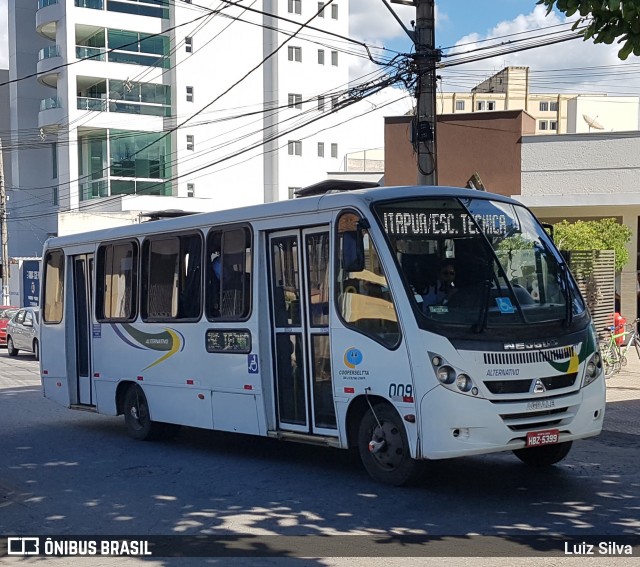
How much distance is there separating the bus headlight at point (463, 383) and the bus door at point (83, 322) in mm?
7203

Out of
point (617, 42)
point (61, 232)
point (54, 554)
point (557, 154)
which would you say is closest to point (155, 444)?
point (54, 554)

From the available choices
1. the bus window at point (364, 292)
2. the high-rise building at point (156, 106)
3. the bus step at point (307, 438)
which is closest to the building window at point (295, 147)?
the high-rise building at point (156, 106)

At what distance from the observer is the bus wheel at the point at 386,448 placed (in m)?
8.40

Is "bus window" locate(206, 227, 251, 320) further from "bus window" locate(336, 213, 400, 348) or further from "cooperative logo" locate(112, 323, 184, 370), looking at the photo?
"bus window" locate(336, 213, 400, 348)

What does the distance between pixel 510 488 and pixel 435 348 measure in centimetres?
166

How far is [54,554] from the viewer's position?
6945 mm

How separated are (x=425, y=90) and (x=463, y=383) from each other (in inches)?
317

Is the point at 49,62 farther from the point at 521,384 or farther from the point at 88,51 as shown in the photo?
the point at 521,384

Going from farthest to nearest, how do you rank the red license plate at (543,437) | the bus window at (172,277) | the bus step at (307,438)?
the bus window at (172,277) → the bus step at (307,438) → the red license plate at (543,437)

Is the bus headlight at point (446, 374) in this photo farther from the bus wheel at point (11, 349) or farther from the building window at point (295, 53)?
the building window at point (295, 53)

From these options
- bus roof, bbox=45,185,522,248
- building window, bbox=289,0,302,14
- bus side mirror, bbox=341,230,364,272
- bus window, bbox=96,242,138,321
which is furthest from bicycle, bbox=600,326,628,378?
building window, bbox=289,0,302,14

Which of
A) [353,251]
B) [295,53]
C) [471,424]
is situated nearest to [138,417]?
[353,251]

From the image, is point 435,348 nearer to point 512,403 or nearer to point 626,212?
point 512,403

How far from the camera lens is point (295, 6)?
5809cm
